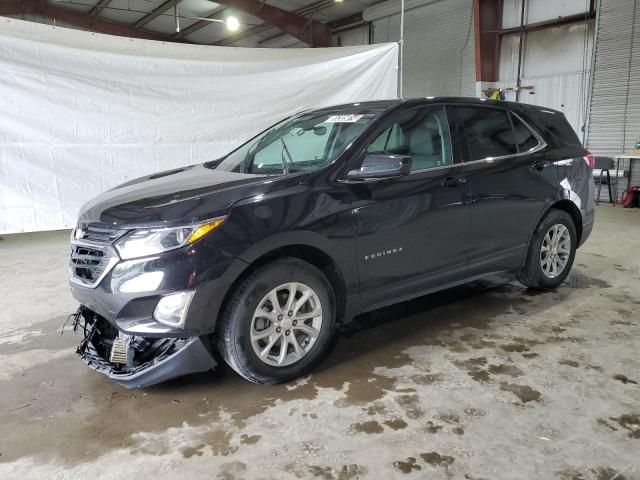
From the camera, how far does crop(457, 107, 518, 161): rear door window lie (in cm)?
319

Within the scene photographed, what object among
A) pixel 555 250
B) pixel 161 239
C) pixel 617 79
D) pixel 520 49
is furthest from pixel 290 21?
pixel 161 239

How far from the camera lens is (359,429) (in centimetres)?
213

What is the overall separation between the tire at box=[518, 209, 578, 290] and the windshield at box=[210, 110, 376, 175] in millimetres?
1699

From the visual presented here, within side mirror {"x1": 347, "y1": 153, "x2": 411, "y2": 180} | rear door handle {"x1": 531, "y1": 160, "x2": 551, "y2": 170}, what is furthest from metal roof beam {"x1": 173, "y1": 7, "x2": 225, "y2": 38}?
side mirror {"x1": 347, "y1": 153, "x2": 411, "y2": 180}

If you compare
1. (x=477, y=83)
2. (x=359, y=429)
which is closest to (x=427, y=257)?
Result: (x=359, y=429)

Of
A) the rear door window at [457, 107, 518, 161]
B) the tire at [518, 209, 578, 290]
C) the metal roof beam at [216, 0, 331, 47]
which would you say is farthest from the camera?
the metal roof beam at [216, 0, 331, 47]

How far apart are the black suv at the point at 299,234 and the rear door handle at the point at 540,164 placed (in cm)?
1

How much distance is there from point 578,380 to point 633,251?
11.5ft

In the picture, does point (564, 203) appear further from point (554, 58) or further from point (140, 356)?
point (554, 58)

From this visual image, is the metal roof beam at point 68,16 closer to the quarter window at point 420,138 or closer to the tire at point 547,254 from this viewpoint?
the quarter window at point 420,138

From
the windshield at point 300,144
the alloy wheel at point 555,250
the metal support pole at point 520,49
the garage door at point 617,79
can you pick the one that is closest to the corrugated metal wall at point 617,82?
the garage door at point 617,79

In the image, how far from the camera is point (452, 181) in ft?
9.85

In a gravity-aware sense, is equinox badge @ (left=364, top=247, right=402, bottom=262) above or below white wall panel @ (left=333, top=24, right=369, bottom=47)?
below

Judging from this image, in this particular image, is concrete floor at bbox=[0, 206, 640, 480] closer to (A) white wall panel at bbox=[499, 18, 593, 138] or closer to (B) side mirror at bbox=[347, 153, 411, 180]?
(B) side mirror at bbox=[347, 153, 411, 180]
